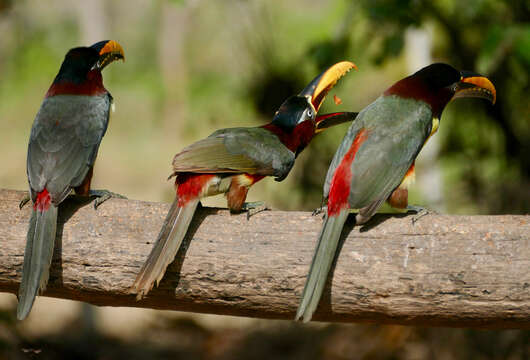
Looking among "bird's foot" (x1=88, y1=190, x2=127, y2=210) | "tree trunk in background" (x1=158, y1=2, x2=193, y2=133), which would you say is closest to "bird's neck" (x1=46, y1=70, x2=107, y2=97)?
"bird's foot" (x1=88, y1=190, x2=127, y2=210)

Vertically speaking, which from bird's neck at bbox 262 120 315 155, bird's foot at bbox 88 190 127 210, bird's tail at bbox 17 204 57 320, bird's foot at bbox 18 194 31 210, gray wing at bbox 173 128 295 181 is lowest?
bird's tail at bbox 17 204 57 320

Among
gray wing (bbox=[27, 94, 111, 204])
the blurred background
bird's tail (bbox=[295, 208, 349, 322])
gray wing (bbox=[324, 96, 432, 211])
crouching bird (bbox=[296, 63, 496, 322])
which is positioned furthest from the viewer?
the blurred background

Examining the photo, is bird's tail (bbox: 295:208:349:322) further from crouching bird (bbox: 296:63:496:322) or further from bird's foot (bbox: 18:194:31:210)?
bird's foot (bbox: 18:194:31:210)

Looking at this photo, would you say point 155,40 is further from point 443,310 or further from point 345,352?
point 443,310

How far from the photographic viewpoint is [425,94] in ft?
11.8

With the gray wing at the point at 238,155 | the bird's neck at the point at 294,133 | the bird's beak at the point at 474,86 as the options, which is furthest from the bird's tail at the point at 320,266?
the bird's beak at the point at 474,86

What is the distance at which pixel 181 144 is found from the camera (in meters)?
10.4

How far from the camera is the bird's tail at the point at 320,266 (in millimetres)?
2734

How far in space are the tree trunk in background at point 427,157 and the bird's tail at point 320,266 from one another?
10.9 ft

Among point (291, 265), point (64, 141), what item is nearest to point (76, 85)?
point (64, 141)

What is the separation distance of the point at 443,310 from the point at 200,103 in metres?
7.38

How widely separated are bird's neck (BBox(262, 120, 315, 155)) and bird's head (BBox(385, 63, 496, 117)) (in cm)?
49

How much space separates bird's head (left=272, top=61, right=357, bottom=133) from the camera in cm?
373

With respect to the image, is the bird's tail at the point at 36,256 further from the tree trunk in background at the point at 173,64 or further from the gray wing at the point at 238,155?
the tree trunk in background at the point at 173,64
